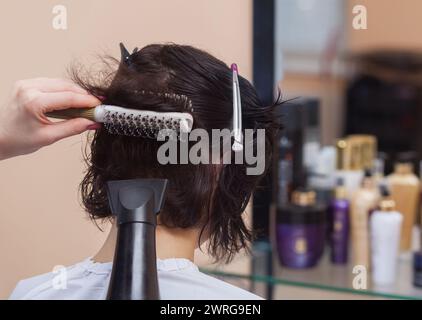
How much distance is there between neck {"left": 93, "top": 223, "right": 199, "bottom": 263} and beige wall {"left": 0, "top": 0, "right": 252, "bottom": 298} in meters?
0.03

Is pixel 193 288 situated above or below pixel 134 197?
below

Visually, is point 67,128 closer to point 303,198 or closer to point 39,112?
point 39,112

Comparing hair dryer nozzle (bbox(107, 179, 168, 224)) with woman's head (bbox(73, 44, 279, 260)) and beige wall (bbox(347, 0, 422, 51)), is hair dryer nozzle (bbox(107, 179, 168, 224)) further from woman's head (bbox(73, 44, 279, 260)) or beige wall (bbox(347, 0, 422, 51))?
beige wall (bbox(347, 0, 422, 51))

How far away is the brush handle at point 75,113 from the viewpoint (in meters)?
0.68

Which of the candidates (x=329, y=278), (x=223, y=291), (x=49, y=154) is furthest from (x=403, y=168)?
(x=49, y=154)

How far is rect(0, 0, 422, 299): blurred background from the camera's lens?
0.78m

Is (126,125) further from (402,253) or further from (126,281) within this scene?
(402,253)

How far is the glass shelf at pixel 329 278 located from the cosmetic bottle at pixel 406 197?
84 millimetres

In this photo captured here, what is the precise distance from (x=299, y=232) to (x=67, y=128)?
77 centimetres

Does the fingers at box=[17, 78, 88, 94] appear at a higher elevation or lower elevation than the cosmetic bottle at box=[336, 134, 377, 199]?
higher

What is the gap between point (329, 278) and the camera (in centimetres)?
128

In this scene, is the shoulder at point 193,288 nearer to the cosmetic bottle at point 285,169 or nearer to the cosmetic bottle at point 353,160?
the cosmetic bottle at point 285,169

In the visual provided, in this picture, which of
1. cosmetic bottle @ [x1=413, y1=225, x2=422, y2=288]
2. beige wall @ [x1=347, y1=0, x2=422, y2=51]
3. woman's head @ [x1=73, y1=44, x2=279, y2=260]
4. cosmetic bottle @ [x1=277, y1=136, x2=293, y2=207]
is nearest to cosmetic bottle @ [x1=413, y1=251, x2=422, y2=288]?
cosmetic bottle @ [x1=413, y1=225, x2=422, y2=288]
